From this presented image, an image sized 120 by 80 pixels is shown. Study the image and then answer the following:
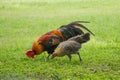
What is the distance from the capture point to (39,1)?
99.7 ft

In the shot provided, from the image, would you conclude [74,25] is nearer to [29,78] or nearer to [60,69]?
[60,69]

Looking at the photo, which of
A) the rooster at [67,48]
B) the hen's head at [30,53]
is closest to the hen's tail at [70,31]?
the rooster at [67,48]

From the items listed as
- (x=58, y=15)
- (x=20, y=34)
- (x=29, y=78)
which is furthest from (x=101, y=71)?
(x=58, y=15)

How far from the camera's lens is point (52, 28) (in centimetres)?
1788

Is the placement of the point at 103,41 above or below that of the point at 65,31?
below

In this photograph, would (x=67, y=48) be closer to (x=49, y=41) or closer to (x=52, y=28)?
(x=49, y=41)

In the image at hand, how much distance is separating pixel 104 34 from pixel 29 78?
7718mm

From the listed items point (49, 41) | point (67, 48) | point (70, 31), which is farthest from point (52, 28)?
point (67, 48)

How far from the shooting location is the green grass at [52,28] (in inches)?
353

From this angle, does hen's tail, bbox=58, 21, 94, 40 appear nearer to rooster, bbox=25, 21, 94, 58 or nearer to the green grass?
rooster, bbox=25, 21, 94, 58

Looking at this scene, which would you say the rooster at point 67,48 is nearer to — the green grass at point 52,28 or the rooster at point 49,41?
the green grass at point 52,28

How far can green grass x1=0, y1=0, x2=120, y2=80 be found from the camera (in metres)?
8.97

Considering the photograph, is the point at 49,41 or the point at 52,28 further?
the point at 52,28

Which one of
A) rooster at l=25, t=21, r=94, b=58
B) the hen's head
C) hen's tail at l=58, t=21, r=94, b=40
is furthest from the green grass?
hen's tail at l=58, t=21, r=94, b=40
